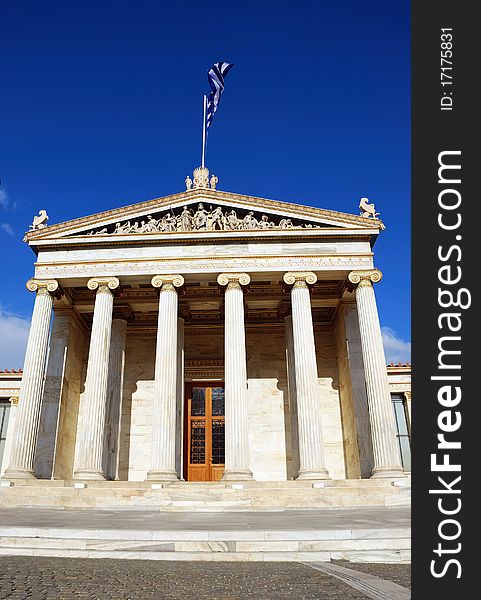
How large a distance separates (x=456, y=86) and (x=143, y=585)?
6633 millimetres

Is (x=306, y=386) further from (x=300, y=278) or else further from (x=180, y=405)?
(x=180, y=405)

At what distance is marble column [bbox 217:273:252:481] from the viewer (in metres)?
22.2

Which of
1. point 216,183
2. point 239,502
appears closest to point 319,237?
point 216,183

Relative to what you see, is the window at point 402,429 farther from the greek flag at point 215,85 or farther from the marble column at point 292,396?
the greek flag at point 215,85

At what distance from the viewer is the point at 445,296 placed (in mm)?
4816

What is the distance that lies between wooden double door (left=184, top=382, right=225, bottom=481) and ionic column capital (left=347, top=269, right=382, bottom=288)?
1057 cm

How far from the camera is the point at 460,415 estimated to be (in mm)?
4512

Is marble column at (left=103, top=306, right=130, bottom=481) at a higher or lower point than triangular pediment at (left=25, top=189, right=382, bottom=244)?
lower

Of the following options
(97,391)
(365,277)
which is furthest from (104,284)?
(365,277)

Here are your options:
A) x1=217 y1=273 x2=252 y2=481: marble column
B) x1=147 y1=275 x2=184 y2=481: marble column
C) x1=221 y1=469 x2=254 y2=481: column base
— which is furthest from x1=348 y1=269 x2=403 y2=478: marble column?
x1=147 y1=275 x2=184 y2=481: marble column

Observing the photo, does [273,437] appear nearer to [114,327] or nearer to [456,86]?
[114,327]

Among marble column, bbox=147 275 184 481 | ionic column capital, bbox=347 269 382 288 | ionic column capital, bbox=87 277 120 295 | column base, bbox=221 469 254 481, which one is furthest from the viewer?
ionic column capital, bbox=87 277 120 295

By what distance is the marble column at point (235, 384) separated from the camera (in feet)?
72.9

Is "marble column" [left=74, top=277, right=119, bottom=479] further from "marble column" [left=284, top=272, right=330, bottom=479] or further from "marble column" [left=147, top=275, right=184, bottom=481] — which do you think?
"marble column" [left=284, top=272, right=330, bottom=479]
